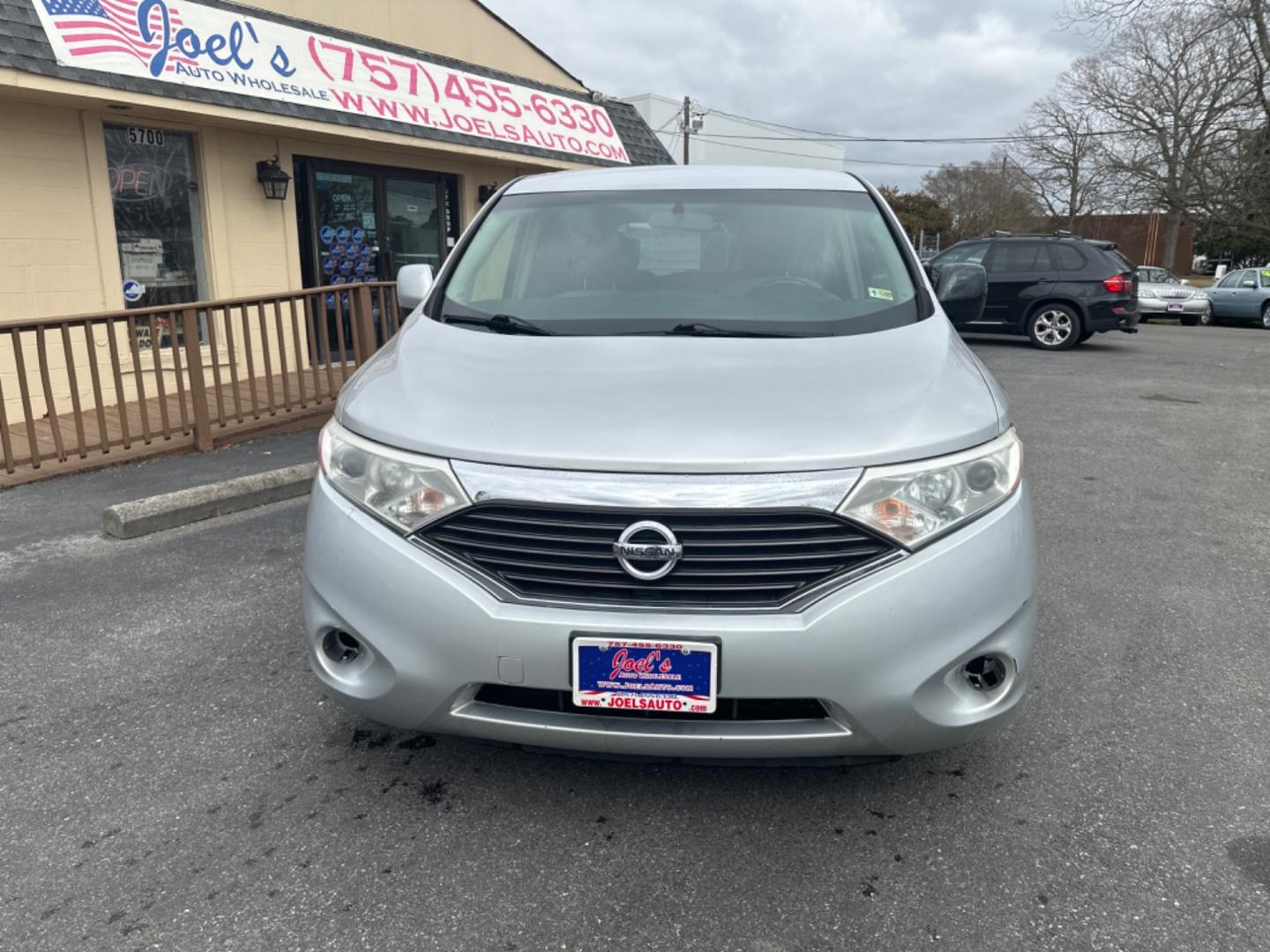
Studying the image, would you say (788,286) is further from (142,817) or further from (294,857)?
(142,817)

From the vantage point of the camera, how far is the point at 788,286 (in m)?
3.13

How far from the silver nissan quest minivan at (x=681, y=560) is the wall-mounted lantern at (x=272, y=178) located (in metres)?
8.05

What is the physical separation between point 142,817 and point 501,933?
112 centimetres

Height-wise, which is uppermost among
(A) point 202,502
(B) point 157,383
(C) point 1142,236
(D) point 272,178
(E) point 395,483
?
(D) point 272,178

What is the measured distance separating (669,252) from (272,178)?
757 cm

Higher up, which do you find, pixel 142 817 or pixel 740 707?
pixel 740 707

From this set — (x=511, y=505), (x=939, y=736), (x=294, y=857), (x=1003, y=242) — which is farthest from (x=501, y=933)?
(x=1003, y=242)

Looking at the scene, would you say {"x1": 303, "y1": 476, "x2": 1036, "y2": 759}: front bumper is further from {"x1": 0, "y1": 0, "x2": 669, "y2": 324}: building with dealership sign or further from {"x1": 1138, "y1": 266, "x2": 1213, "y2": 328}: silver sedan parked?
{"x1": 1138, "y1": 266, "x2": 1213, "y2": 328}: silver sedan parked

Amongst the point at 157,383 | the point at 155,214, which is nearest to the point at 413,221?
the point at 155,214

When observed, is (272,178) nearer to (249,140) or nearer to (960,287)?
(249,140)

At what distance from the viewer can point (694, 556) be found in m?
2.06

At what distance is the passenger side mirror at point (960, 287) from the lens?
12.0 ft

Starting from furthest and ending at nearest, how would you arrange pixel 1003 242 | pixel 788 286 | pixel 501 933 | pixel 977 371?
pixel 1003 242 → pixel 788 286 → pixel 977 371 → pixel 501 933

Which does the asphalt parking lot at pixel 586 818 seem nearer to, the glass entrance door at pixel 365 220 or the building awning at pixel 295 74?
the building awning at pixel 295 74
